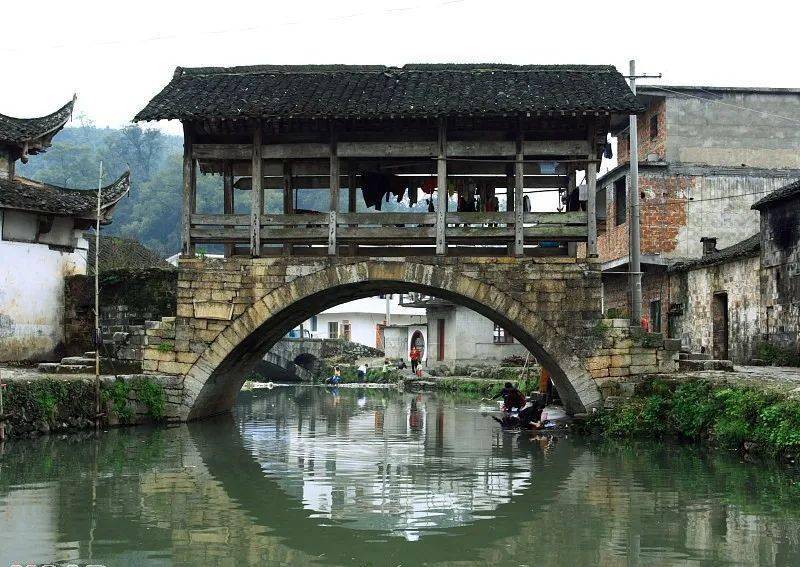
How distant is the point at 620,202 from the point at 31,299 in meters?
14.4

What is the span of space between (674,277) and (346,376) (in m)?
16.9

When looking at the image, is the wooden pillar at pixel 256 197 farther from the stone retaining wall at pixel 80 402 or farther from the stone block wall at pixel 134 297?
the stone block wall at pixel 134 297

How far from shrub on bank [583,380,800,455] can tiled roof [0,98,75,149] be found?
12.7 meters

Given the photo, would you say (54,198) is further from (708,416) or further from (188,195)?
(708,416)

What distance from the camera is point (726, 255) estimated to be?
66.1 ft

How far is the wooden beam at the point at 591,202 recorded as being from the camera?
600 inches

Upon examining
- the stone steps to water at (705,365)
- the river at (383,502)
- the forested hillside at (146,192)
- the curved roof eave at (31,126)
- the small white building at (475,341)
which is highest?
the forested hillside at (146,192)

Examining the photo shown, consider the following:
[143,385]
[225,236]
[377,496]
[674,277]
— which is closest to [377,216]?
[225,236]

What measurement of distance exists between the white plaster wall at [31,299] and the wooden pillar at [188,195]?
188 inches

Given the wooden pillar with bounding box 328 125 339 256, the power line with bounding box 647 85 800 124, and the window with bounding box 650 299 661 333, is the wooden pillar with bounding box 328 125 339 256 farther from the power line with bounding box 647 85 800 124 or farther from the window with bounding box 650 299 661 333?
the window with bounding box 650 299 661 333

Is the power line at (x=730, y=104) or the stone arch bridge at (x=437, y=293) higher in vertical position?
the power line at (x=730, y=104)

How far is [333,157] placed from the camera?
620 inches

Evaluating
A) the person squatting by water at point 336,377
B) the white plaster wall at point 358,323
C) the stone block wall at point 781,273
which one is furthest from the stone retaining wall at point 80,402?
the white plaster wall at point 358,323

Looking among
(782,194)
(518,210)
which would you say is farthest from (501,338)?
(518,210)
